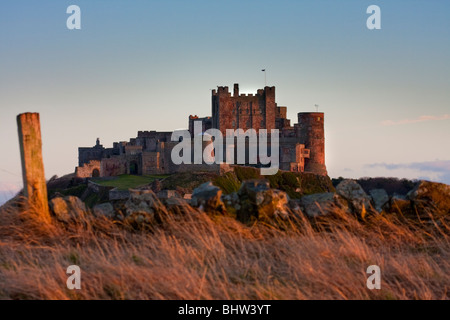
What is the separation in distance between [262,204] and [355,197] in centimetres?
173

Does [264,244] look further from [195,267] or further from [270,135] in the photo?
[270,135]

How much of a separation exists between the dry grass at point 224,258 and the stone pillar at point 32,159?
1.35 feet

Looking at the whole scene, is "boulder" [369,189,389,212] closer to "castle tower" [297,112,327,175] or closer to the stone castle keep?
the stone castle keep

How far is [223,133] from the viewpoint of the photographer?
7844cm

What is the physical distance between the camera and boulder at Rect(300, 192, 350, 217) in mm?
8234

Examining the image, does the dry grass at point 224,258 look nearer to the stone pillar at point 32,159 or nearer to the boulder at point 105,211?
the boulder at point 105,211

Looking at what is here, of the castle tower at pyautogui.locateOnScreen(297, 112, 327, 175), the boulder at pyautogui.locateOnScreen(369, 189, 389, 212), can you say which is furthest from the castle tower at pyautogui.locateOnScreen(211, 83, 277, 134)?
the boulder at pyautogui.locateOnScreen(369, 189, 389, 212)

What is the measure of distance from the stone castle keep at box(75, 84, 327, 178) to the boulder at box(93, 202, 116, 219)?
43.9 meters

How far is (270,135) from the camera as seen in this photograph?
253 feet

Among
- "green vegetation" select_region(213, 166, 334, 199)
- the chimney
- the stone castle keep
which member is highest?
the chimney

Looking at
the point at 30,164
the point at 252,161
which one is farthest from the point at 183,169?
the point at 30,164

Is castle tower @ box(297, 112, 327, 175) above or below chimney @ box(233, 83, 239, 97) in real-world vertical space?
below

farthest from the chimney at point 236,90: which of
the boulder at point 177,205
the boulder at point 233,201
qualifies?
the boulder at point 177,205
